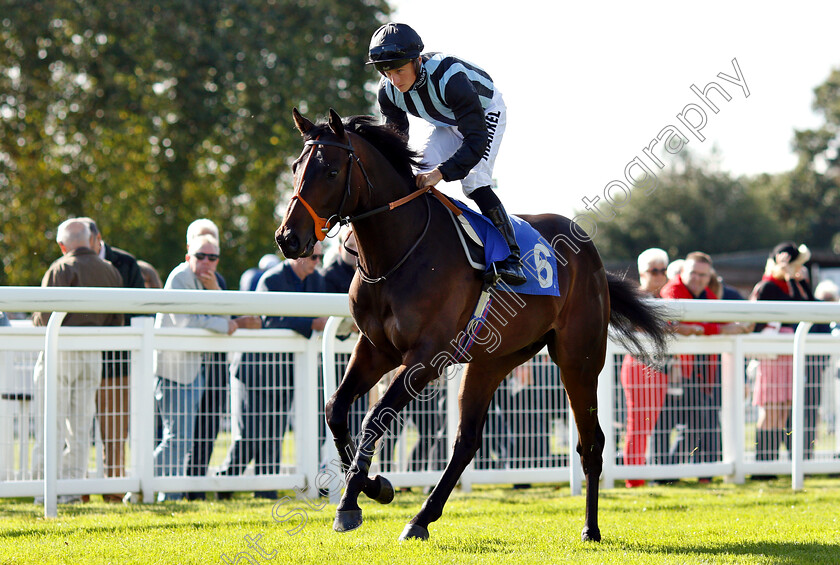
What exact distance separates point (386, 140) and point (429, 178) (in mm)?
283

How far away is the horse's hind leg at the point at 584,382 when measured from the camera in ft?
17.4

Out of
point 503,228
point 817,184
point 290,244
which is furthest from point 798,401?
point 817,184

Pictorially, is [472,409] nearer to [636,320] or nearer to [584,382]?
[584,382]

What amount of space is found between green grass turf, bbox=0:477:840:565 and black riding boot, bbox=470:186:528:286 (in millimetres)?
1291

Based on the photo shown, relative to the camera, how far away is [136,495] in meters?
6.14

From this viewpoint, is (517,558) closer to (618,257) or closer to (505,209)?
(505,209)

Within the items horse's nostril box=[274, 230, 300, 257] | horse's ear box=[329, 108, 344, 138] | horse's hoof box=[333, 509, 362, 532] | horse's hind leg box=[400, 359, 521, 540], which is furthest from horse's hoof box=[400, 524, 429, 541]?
horse's ear box=[329, 108, 344, 138]

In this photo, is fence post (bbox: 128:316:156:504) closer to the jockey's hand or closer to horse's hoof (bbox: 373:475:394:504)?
horse's hoof (bbox: 373:475:394:504)

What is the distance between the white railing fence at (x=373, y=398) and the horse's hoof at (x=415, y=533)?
4.85 feet

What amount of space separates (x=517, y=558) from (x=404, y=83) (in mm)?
2256

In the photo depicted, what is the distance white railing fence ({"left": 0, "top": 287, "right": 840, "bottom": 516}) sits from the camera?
224 inches

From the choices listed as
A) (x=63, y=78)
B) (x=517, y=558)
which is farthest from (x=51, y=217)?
(x=517, y=558)

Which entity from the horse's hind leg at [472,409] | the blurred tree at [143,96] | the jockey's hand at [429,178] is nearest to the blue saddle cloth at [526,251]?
the jockey's hand at [429,178]

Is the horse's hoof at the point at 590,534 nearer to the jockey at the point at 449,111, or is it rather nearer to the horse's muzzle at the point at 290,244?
the jockey at the point at 449,111
